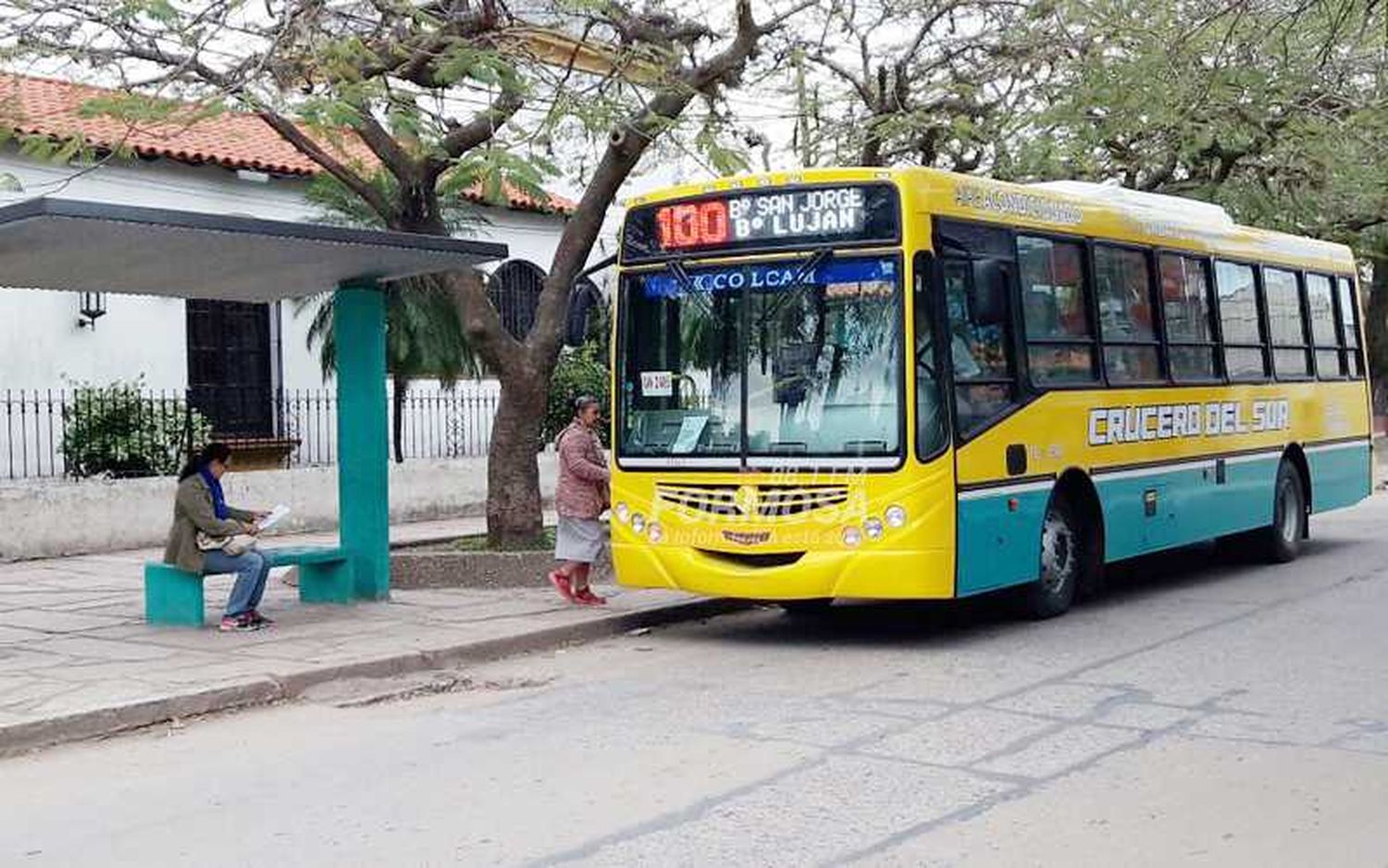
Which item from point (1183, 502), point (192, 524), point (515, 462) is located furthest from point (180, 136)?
point (1183, 502)

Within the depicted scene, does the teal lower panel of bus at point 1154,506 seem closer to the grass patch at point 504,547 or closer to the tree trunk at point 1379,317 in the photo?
the grass patch at point 504,547

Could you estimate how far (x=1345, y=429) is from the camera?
17406mm

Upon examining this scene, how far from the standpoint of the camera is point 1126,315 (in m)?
13.0

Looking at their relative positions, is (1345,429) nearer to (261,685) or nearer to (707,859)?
(261,685)

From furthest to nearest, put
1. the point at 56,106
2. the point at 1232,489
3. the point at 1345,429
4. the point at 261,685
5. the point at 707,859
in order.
Result: the point at 56,106 → the point at 1345,429 → the point at 1232,489 → the point at 261,685 → the point at 707,859

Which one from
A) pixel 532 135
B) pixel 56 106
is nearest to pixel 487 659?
pixel 532 135

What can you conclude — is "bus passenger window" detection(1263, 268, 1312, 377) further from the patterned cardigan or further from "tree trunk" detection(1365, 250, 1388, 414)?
"tree trunk" detection(1365, 250, 1388, 414)

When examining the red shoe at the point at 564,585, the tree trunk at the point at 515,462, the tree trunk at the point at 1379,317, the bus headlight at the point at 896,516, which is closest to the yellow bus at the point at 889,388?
the bus headlight at the point at 896,516

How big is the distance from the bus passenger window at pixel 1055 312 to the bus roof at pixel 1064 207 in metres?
0.19

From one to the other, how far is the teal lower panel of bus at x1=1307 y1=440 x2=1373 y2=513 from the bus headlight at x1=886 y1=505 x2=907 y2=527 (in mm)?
7483

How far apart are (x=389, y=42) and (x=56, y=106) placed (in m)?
8.48

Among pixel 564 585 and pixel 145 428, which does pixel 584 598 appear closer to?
pixel 564 585

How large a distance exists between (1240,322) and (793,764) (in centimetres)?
892

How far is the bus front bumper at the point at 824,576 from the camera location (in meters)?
10.6
